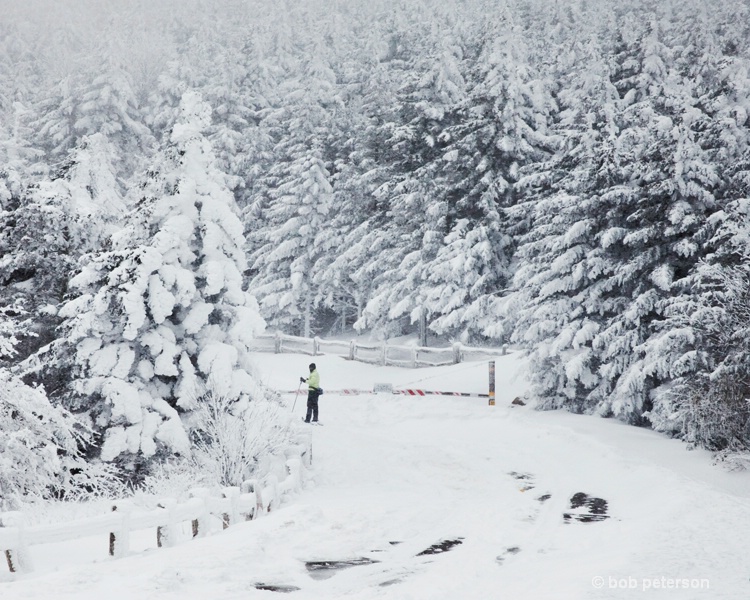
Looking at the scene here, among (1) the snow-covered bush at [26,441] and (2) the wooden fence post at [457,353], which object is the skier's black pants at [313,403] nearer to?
(1) the snow-covered bush at [26,441]

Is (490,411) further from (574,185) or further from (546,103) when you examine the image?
(546,103)

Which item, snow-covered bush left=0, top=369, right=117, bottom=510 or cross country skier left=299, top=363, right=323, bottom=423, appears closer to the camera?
snow-covered bush left=0, top=369, right=117, bottom=510

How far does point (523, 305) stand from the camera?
20.5 metres

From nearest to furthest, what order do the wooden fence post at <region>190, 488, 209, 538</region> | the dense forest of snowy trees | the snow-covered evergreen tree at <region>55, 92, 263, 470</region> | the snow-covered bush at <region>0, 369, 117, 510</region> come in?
the wooden fence post at <region>190, 488, 209, 538</region> → the snow-covered bush at <region>0, 369, 117, 510</region> → the snow-covered evergreen tree at <region>55, 92, 263, 470</region> → the dense forest of snowy trees

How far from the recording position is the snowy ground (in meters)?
6.36

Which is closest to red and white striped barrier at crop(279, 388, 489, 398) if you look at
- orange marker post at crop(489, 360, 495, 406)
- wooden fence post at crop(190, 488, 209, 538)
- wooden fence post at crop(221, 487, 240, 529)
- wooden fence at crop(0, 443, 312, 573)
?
orange marker post at crop(489, 360, 495, 406)

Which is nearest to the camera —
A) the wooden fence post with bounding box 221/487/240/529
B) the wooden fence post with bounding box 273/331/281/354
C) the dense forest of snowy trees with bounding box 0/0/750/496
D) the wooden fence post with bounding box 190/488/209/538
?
the wooden fence post with bounding box 190/488/209/538

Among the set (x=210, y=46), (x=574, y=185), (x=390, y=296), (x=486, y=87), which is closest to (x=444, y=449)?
(x=574, y=185)

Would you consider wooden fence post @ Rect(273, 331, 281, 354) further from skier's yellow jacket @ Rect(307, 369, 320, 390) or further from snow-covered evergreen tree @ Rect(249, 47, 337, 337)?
skier's yellow jacket @ Rect(307, 369, 320, 390)

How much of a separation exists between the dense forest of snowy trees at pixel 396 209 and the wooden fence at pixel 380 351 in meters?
1.27

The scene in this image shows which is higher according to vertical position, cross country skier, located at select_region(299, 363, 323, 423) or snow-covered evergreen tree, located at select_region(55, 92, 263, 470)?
snow-covered evergreen tree, located at select_region(55, 92, 263, 470)

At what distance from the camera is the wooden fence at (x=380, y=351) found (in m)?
26.9

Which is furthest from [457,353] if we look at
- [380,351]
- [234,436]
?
[234,436]

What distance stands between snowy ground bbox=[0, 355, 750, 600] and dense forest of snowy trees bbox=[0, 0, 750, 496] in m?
2.13
